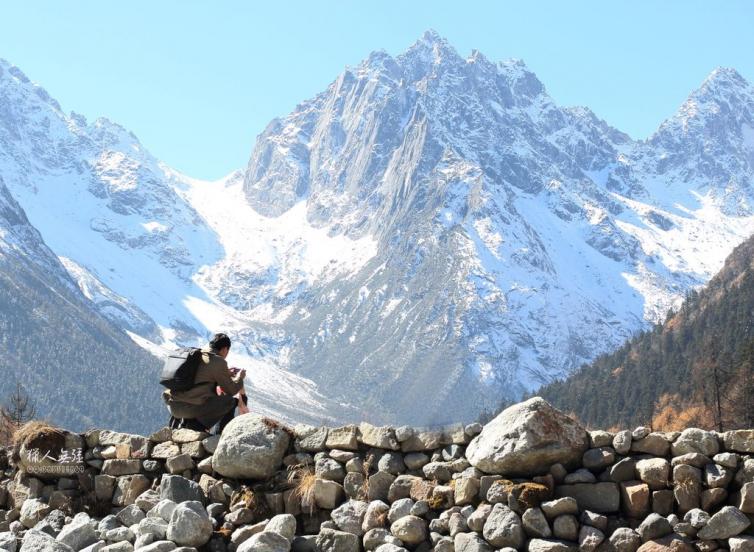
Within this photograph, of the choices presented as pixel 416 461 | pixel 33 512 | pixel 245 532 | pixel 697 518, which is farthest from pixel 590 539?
pixel 33 512

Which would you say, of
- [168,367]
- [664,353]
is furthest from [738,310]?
[168,367]

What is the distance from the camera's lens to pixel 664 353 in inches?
7785

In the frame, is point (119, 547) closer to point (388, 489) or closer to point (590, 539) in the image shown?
point (388, 489)

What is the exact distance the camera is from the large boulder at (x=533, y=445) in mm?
11766

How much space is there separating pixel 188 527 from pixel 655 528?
5.67 meters

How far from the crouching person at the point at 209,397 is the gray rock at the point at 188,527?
2.22 meters

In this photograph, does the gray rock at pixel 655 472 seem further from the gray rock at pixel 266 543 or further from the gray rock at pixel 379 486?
the gray rock at pixel 266 543

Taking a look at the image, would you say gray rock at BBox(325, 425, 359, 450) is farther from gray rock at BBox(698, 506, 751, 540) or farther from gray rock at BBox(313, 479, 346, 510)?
gray rock at BBox(698, 506, 751, 540)

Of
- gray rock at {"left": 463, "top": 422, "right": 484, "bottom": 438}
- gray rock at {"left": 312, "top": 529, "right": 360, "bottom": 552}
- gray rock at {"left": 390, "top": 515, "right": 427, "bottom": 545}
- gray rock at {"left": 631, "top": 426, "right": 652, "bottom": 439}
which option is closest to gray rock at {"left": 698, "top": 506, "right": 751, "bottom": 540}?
gray rock at {"left": 631, "top": 426, "right": 652, "bottom": 439}

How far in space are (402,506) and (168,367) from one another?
175 inches

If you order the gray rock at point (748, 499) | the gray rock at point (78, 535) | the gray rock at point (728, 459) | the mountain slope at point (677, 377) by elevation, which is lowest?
the gray rock at point (78, 535)

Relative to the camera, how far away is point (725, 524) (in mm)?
10594

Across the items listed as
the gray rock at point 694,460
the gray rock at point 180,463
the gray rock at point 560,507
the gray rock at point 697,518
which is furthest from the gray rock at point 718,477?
the gray rock at point 180,463

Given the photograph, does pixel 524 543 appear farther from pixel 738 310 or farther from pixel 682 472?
pixel 738 310
